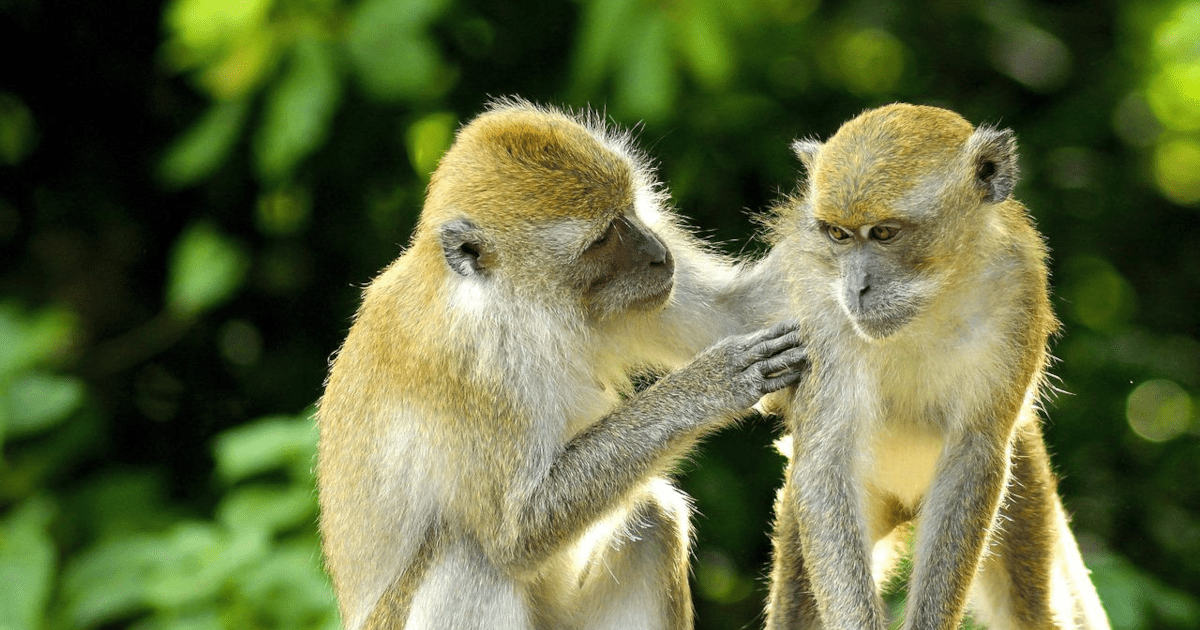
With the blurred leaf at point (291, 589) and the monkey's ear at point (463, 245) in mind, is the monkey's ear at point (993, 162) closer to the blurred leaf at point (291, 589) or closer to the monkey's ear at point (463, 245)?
the monkey's ear at point (463, 245)

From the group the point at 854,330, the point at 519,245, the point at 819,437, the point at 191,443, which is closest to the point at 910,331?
the point at 854,330

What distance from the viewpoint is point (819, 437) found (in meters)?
3.71

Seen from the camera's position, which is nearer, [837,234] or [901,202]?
[901,202]

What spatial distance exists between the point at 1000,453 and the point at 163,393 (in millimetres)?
5543

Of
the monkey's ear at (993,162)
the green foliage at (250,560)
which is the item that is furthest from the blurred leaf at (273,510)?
the monkey's ear at (993,162)

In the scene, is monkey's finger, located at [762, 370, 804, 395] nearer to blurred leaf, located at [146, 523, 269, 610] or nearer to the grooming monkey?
the grooming monkey

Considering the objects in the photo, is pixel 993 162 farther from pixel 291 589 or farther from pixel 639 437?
pixel 291 589

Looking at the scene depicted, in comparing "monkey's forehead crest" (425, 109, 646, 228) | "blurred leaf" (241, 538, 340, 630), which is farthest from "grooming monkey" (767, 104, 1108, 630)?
"blurred leaf" (241, 538, 340, 630)

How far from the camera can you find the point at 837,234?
11.8ft

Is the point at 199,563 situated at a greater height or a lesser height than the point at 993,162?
greater

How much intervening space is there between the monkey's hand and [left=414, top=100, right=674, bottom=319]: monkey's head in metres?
0.35

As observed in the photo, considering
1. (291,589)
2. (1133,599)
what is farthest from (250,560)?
(1133,599)

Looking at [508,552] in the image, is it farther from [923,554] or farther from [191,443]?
[191,443]

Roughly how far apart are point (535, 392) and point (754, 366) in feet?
2.57
